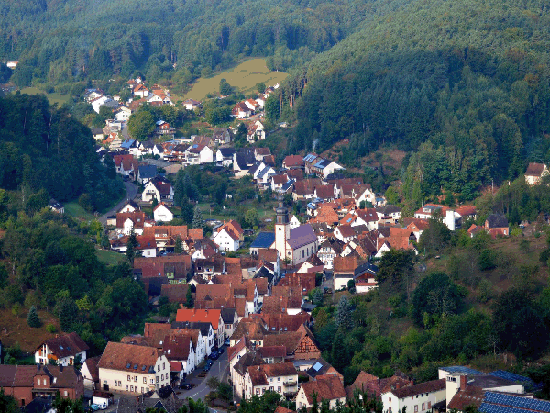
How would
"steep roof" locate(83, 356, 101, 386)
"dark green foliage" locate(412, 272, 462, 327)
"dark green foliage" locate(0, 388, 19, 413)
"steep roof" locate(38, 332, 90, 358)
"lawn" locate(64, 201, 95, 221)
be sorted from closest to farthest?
"dark green foliage" locate(0, 388, 19, 413), "steep roof" locate(83, 356, 101, 386), "steep roof" locate(38, 332, 90, 358), "dark green foliage" locate(412, 272, 462, 327), "lawn" locate(64, 201, 95, 221)

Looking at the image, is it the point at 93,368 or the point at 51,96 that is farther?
the point at 51,96

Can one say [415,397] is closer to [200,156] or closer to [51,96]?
[200,156]

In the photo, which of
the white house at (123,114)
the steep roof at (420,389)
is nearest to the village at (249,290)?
the steep roof at (420,389)

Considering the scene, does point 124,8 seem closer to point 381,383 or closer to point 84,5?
point 84,5

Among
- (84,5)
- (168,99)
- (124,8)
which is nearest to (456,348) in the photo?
(168,99)

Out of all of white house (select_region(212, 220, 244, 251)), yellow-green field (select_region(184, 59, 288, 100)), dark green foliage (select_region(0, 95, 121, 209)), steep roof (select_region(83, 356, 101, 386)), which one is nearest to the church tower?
white house (select_region(212, 220, 244, 251))

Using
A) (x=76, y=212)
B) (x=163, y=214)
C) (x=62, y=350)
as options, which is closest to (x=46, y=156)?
(x=76, y=212)

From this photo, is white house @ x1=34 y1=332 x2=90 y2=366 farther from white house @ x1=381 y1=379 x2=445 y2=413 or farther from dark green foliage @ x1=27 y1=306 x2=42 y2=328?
white house @ x1=381 y1=379 x2=445 y2=413
